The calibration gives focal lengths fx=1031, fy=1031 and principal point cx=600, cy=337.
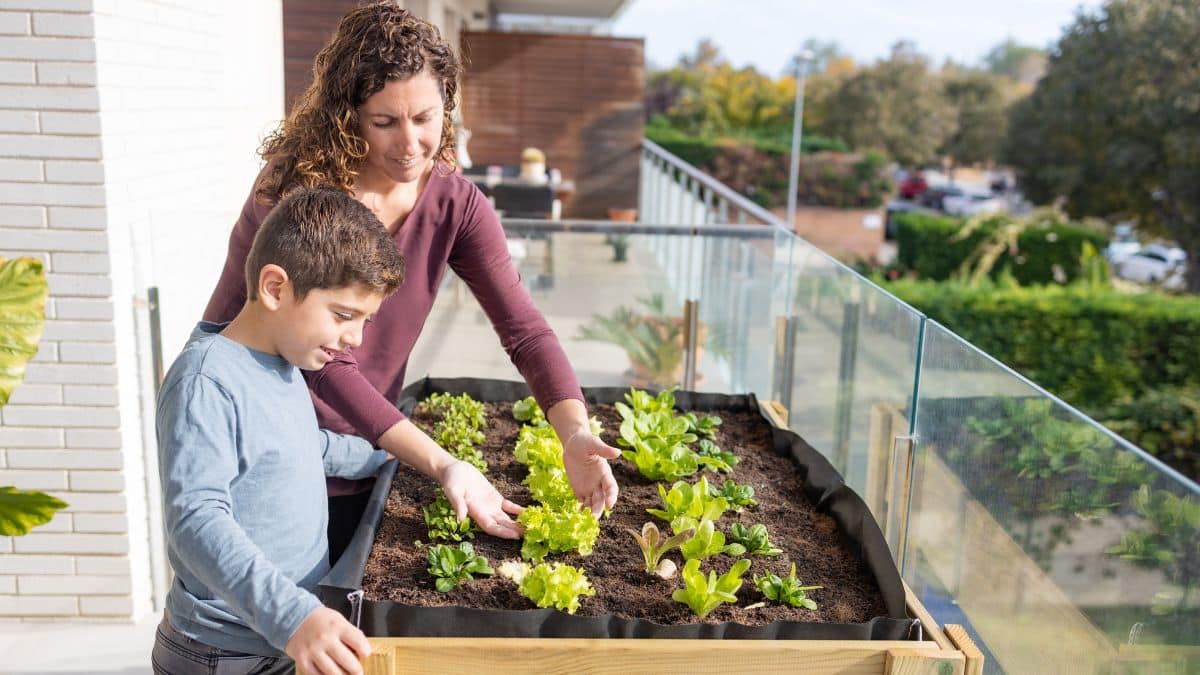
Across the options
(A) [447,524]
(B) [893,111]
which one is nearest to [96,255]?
(A) [447,524]

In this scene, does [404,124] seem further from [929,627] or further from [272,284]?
[929,627]

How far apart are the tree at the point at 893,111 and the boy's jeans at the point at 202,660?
105 feet

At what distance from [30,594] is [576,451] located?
222 centimetres

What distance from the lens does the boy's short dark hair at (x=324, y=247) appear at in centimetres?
137

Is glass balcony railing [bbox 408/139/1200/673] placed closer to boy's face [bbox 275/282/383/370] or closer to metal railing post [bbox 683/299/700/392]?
metal railing post [bbox 683/299/700/392]

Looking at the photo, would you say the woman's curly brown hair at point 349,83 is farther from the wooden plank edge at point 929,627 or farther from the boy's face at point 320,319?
the wooden plank edge at point 929,627

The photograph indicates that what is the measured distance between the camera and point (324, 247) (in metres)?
1.37

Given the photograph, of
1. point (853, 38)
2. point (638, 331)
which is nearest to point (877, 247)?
point (638, 331)

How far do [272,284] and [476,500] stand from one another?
1.68ft

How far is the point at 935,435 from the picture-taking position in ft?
7.12

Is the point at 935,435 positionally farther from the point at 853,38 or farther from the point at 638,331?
the point at 853,38

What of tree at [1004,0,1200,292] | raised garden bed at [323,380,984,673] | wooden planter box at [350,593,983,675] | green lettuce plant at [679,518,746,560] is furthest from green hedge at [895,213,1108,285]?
wooden planter box at [350,593,983,675]

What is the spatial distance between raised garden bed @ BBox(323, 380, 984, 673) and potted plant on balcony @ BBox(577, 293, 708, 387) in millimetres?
1910

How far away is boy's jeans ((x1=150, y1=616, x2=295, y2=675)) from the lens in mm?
1484
